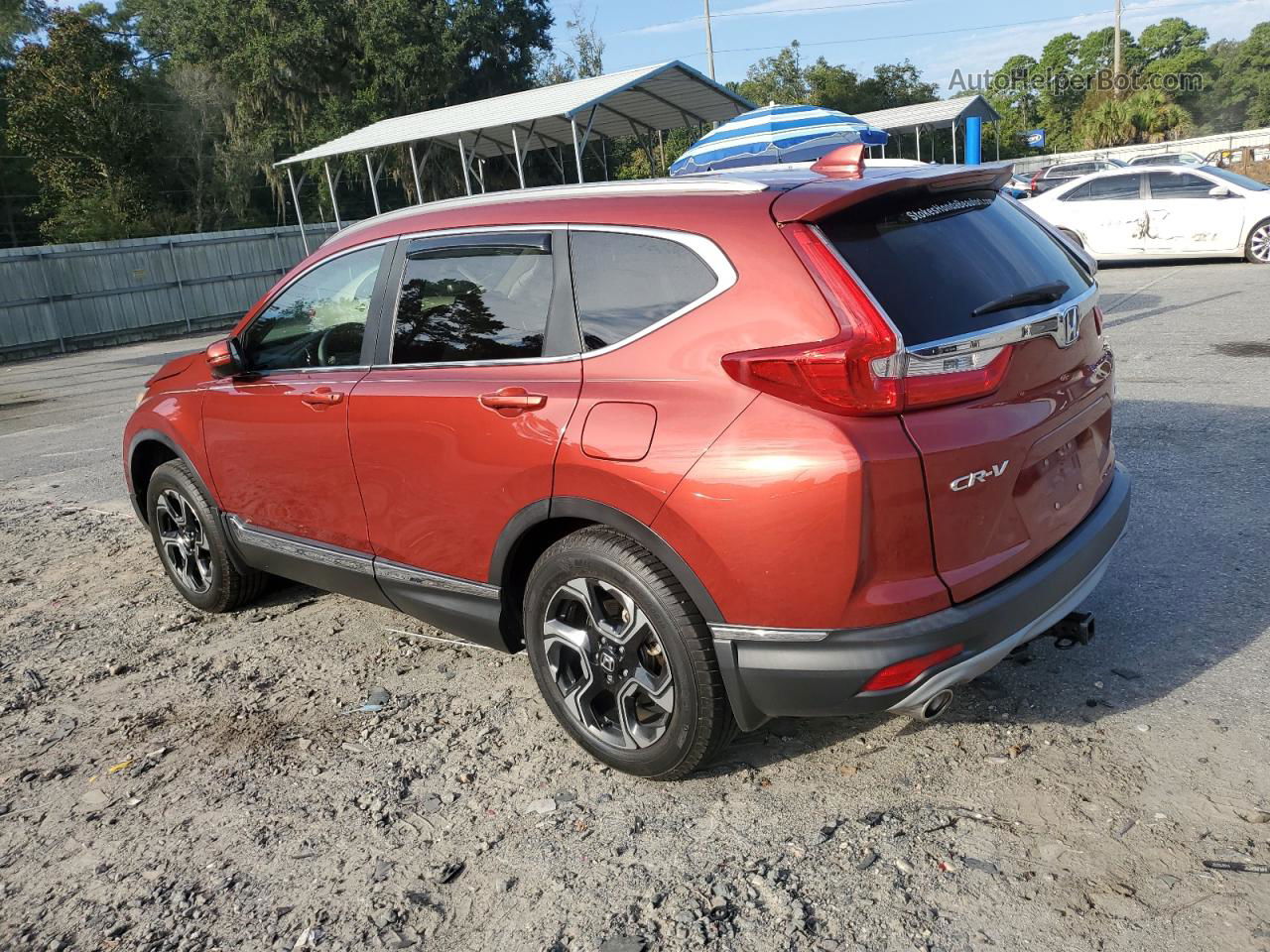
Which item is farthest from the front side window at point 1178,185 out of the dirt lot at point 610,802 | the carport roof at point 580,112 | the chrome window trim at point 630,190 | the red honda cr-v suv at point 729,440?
the chrome window trim at point 630,190

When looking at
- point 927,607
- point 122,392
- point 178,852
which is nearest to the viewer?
point 927,607

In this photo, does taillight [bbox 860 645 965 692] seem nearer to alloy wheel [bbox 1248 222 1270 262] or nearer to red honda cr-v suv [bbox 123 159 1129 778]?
red honda cr-v suv [bbox 123 159 1129 778]

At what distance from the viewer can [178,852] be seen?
2984mm

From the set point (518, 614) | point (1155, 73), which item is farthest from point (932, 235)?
point (1155, 73)

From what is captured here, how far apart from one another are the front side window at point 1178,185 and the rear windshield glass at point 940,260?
14.4 metres

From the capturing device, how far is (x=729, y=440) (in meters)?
2.58

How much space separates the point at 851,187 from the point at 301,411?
233 cm

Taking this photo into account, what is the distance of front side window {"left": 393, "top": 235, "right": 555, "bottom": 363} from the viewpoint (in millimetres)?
3199

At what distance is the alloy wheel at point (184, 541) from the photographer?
484 centimetres

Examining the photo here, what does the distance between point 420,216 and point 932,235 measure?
1.86 metres

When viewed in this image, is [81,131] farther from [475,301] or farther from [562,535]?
[562,535]

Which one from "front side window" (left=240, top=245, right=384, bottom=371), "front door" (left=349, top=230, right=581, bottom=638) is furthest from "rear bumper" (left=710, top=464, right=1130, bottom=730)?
"front side window" (left=240, top=245, right=384, bottom=371)

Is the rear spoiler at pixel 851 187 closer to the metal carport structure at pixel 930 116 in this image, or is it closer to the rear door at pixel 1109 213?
the rear door at pixel 1109 213

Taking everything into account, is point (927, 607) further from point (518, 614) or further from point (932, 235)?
point (518, 614)
